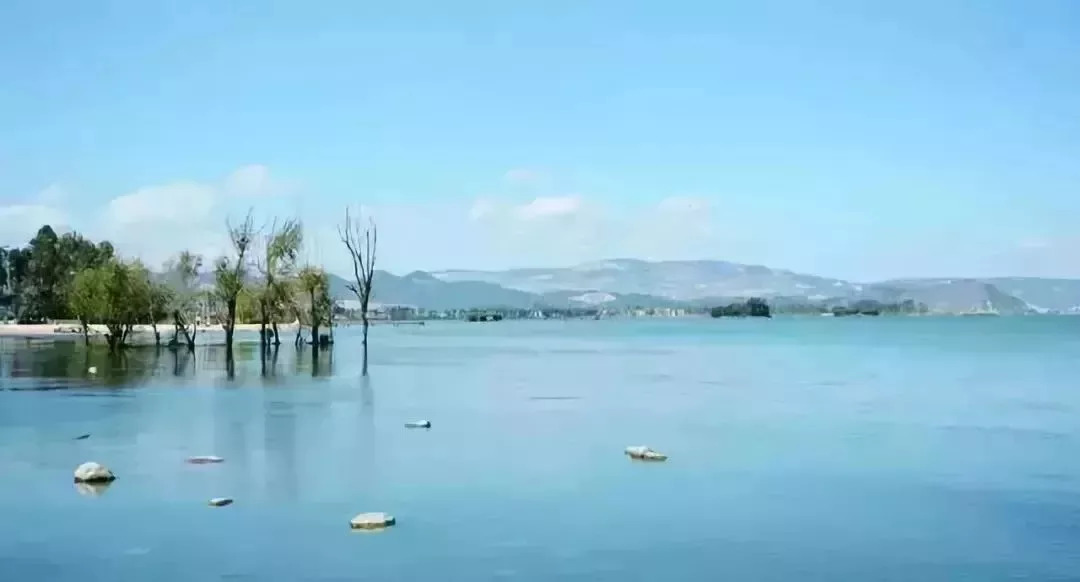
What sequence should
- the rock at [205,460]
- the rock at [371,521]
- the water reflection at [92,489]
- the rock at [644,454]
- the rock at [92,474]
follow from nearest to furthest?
the rock at [371,521]
the water reflection at [92,489]
the rock at [92,474]
the rock at [205,460]
the rock at [644,454]

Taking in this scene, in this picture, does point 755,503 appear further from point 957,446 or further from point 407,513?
point 957,446

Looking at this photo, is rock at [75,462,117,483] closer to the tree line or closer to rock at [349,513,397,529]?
rock at [349,513,397,529]

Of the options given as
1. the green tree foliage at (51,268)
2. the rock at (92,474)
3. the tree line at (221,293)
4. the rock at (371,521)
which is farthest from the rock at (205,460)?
the green tree foliage at (51,268)

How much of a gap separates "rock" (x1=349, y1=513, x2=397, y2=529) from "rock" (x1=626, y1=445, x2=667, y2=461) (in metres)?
8.20

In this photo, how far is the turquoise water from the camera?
14.8 metres

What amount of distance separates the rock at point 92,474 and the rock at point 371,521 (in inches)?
228

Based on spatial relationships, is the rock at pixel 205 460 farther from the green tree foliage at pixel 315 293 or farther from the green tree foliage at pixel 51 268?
the green tree foliage at pixel 51 268

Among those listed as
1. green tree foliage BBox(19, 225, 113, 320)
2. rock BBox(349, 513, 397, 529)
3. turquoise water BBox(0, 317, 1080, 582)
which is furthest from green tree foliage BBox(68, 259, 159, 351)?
rock BBox(349, 513, 397, 529)

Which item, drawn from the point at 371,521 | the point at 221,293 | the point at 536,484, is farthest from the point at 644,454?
the point at 221,293

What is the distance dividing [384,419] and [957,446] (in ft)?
49.4

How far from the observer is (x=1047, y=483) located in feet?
70.2

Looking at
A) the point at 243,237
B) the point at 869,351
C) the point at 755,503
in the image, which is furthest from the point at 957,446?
the point at 869,351

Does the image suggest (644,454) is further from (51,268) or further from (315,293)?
(51,268)

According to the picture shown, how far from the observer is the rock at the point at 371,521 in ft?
53.7
